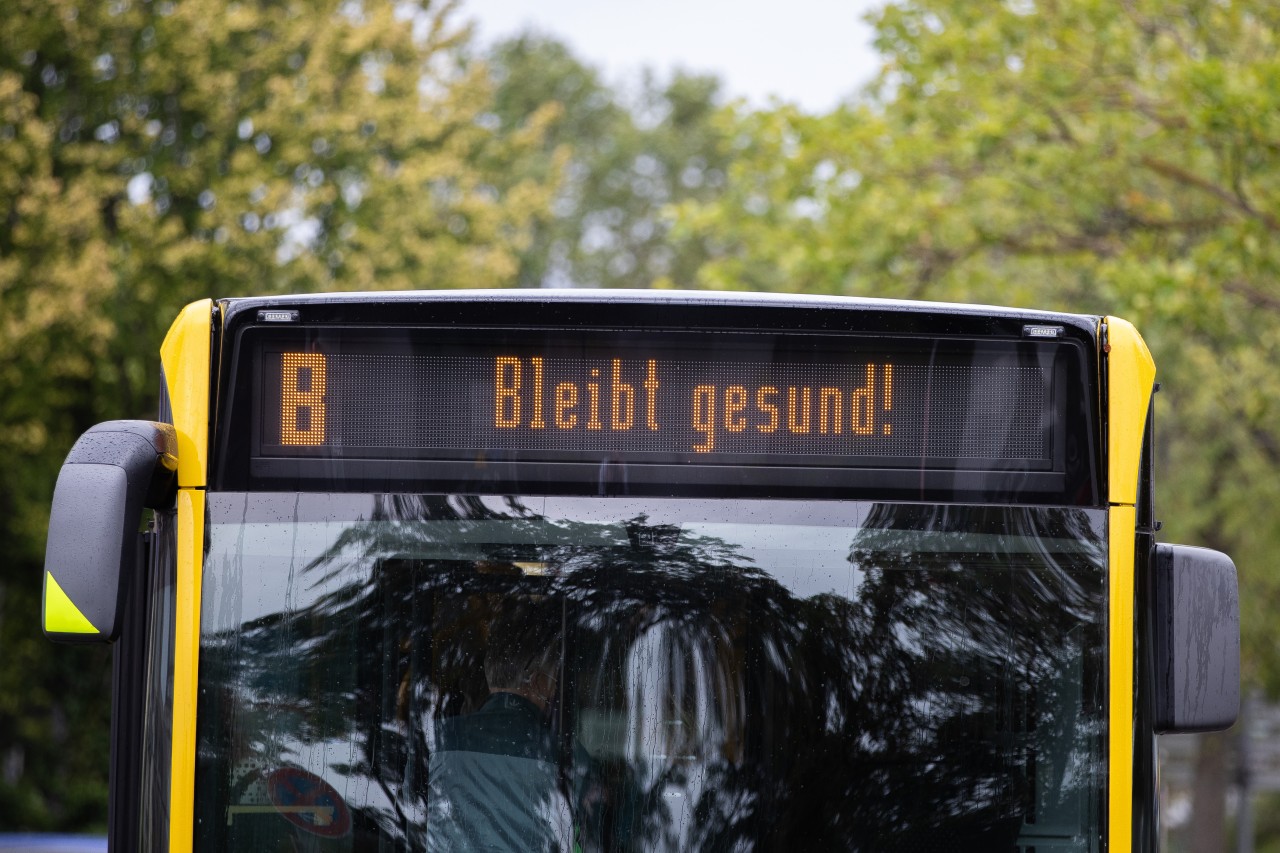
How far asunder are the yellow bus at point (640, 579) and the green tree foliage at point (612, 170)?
39.4m

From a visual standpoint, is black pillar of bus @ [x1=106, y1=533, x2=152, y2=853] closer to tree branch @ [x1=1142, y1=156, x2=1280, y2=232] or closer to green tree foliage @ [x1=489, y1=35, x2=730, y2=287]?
tree branch @ [x1=1142, y1=156, x2=1280, y2=232]

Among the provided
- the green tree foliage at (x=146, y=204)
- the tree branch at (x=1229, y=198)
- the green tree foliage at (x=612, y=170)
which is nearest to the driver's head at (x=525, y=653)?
the tree branch at (x=1229, y=198)

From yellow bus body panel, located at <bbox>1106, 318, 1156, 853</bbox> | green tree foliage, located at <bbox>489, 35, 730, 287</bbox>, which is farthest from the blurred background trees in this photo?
green tree foliage, located at <bbox>489, 35, 730, 287</bbox>

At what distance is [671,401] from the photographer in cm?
355

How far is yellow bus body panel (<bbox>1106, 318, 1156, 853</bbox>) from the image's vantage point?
11.2ft

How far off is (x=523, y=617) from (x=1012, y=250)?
429 inches

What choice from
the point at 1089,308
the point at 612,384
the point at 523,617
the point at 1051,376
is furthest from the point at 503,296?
the point at 1089,308

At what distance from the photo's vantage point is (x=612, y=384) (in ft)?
11.6

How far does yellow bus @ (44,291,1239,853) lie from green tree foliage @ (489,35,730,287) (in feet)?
129

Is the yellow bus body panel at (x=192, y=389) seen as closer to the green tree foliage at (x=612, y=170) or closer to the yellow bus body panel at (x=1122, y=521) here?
the yellow bus body panel at (x=1122, y=521)

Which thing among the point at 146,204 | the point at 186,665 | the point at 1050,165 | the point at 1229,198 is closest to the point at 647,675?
the point at 186,665

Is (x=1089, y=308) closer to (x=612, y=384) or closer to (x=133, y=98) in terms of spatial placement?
(x=133, y=98)

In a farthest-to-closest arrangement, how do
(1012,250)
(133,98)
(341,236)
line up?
(341,236) < (133,98) < (1012,250)

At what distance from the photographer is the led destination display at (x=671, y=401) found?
11.6 feet
